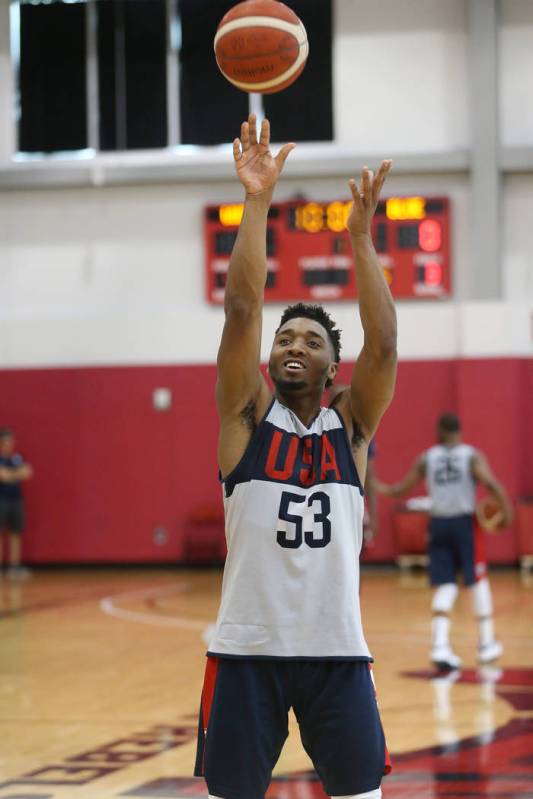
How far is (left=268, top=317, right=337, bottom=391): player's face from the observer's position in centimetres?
396

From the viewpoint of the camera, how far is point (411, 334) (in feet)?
58.9

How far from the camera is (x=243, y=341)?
3.85 meters

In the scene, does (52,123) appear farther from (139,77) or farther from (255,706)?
(255,706)

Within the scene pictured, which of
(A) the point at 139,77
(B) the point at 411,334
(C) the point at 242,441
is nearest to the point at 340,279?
(B) the point at 411,334

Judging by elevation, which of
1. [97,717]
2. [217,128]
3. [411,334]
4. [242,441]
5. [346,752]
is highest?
[217,128]

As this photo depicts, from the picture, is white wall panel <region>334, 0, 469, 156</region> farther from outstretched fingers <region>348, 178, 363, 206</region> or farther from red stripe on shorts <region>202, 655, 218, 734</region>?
red stripe on shorts <region>202, 655, 218, 734</region>

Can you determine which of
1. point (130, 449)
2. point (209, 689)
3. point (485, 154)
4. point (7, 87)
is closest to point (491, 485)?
point (209, 689)

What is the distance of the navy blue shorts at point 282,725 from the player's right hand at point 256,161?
1437 mm

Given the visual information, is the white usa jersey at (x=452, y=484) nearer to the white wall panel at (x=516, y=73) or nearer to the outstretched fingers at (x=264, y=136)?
the outstretched fingers at (x=264, y=136)

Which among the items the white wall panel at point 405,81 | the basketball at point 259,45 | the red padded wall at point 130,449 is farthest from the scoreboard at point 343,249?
the basketball at point 259,45

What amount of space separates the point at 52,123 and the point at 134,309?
2.85 m

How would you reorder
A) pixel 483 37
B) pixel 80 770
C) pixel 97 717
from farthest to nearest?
pixel 483 37 → pixel 97 717 → pixel 80 770

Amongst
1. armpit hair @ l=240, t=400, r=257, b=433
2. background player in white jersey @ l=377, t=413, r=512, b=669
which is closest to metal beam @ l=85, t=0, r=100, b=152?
background player in white jersey @ l=377, t=413, r=512, b=669

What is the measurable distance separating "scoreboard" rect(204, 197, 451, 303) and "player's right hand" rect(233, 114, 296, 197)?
43.6ft
